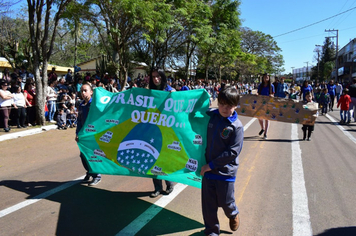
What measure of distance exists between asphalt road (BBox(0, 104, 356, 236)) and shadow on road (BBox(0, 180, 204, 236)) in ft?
0.04

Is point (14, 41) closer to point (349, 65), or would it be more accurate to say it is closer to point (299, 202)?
point (299, 202)

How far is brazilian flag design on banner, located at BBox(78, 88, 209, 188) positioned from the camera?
361 cm

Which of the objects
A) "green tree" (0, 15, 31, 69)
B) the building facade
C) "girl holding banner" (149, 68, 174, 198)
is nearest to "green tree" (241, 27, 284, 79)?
the building facade

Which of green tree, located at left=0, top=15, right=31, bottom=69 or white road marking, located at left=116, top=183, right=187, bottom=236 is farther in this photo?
green tree, located at left=0, top=15, right=31, bottom=69

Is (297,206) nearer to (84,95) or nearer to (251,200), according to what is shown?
(251,200)

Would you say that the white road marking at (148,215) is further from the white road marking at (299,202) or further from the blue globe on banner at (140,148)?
the white road marking at (299,202)

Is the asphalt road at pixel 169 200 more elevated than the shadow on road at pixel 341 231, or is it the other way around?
the asphalt road at pixel 169 200

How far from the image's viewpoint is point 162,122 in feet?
12.9

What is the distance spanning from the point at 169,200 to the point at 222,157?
1812 millimetres

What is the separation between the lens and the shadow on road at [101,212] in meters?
3.54

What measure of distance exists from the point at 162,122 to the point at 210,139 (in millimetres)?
1027

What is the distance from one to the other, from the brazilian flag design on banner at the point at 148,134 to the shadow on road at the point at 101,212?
19.4 inches

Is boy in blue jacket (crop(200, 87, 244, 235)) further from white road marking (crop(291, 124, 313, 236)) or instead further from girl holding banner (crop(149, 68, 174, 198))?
girl holding banner (crop(149, 68, 174, 198))

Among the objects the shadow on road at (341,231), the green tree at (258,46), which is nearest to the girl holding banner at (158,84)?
the shadow on road at (341,231)
